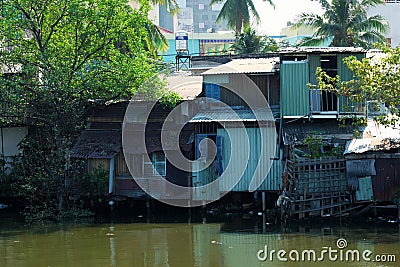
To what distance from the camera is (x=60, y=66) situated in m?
19.7

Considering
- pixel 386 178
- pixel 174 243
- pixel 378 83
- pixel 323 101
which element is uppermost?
pixel 378 83

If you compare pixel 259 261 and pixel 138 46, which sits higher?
pixel 138 46


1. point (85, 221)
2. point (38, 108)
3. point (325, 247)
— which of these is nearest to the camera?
point (325, 247)

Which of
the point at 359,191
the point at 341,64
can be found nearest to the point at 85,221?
the point at 359,191

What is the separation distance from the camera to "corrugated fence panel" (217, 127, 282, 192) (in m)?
19.9

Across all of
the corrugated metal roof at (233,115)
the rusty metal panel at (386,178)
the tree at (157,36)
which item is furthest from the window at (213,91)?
the rusty metal panel at (386,178)

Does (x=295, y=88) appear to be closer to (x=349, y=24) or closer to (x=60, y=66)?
(x=60, y=66)

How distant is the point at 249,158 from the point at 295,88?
2.67m

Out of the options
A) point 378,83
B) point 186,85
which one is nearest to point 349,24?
point 186,85

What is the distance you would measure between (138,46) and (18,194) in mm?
6247

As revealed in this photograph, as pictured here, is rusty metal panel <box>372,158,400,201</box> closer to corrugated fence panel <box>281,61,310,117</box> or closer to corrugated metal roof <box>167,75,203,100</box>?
corrugated fence panel <box>281,61,310,117</box>

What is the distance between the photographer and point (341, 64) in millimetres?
19969

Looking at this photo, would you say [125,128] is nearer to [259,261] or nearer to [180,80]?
[180,80]

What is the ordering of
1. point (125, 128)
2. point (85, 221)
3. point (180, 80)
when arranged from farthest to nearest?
point (180, 80), point (125, 128), point (85, 221)
